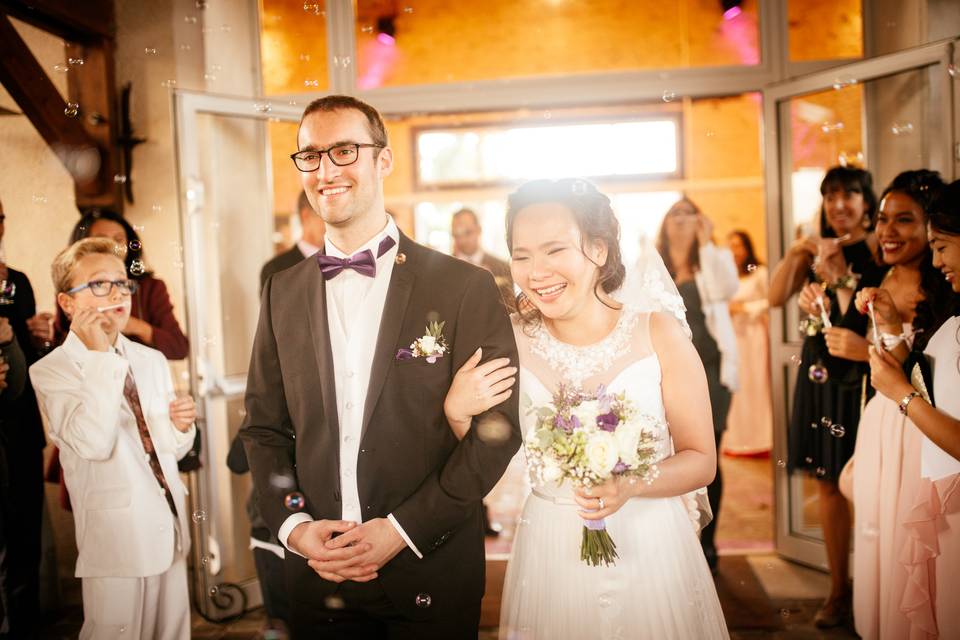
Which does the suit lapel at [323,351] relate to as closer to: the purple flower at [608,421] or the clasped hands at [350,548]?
the clasped hands at [350,548]

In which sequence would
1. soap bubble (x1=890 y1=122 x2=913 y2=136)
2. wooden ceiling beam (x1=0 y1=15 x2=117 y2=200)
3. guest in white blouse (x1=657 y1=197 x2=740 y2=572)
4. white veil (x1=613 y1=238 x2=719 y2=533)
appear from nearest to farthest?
white veil (x1=613 y1=238 x2=719 y2=533) < wooden ceiling beam (x1=0 y1=15 x2=117 y2=200) < guest in white blouse (x1=657 y1=197 x2=740 y2=572) < soap bubble (x1=890 y1=122 x2=913 y2=136)

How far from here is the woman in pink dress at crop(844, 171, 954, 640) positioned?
2.50 m

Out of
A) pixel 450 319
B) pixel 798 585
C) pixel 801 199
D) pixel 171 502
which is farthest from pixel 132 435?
pixel 801 199

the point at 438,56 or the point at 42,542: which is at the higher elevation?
the point at 438,56

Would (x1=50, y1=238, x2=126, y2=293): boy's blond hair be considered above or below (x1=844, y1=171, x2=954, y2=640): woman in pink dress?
above

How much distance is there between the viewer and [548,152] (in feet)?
8.64

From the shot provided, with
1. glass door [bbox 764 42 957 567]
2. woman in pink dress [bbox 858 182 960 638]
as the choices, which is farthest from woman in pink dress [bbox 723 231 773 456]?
woman in pink dress [bbox 858 182 960 638]

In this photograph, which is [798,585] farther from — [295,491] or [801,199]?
[295,491]

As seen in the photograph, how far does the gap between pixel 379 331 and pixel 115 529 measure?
129cm

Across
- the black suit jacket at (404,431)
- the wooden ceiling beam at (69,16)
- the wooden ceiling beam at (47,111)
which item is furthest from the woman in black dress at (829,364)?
the wooden ceiling beam at (69,16)

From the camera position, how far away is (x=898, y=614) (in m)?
2.52

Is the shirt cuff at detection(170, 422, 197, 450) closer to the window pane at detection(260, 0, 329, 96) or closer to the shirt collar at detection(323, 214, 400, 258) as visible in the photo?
the shirt collar at detection(323, 214, 400, 258)

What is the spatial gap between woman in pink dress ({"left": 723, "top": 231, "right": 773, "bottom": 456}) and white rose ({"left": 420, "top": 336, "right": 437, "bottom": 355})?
4696 millimetres

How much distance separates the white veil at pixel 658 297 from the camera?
7.34ft
